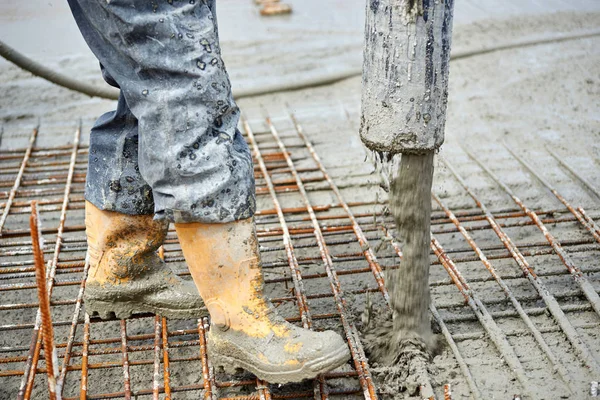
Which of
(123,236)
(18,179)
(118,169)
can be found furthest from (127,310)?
(18,179)

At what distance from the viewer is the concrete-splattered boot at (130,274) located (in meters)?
2.04

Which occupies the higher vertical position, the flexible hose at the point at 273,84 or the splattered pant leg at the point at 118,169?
the splattered pant leg at the point at 118,169

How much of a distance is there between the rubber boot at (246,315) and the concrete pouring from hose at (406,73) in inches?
15.6

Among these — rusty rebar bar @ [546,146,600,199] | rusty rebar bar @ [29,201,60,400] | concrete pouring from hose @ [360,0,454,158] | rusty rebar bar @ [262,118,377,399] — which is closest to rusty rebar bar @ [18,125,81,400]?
rusty rebar bar @ [29,201,60,400]

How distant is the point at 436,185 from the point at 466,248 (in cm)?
54

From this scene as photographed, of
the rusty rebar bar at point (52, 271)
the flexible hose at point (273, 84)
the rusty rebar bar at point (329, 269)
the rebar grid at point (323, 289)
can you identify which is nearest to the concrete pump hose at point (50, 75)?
the flexible hose at point (273, 84)

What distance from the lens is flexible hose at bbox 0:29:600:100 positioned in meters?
3.43

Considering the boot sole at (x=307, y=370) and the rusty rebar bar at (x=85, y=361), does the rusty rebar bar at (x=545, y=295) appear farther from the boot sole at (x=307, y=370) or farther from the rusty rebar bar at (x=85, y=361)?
the rusty rebar bar at (x=85, y=361)

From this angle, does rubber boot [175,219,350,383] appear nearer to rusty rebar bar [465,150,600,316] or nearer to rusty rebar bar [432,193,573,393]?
rusty rebar bar [432,193,573,393]

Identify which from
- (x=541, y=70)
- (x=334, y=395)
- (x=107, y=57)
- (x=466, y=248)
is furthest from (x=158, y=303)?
(x=541, y=70)

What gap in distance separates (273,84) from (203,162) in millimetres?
2520

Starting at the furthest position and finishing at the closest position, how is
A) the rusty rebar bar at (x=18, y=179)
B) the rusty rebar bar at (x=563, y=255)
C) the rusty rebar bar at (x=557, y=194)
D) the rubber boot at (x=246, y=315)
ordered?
the rusty rebar bar at (x=18, y=179), the rusty rebar bar at (x=557, y=194), the rusty rebar bar at (x=563, y=255), the rubber boot at (x=246, y=315)

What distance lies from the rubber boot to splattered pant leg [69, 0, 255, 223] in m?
0.06

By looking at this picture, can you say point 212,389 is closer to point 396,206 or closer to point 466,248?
point 396,206
